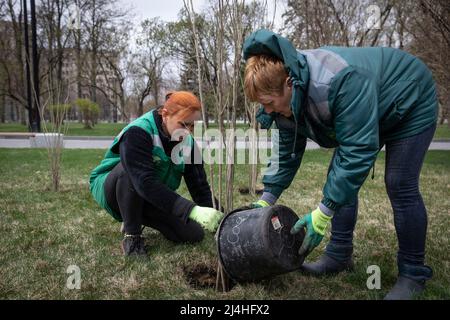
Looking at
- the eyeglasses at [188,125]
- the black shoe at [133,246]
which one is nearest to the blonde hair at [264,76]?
the eyeglasses at [188,125]

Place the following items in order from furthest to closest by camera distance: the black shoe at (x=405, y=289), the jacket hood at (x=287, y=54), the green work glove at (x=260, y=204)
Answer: the green work glove at (x=260, y=204) < the black shoe at (x=405, y=289) < the jacket hood at (x=287, y=54)

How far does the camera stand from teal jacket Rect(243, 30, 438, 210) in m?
1.42

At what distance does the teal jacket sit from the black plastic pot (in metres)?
0.27

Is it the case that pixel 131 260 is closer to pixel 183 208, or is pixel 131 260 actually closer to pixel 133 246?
pixel 133 246

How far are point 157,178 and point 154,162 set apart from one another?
0.24 meters

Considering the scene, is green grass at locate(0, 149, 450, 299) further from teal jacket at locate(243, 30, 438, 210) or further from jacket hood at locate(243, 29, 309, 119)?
jacket hood at locate(243, 29, 309, 119)

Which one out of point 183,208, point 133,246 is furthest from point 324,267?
point 133,246

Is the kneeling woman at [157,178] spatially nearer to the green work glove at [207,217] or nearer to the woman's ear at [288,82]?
the green work glove at [207,217]

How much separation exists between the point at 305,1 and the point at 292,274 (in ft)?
26.9

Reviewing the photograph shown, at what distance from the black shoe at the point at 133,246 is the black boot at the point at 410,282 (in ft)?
4.58

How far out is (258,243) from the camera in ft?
5.39

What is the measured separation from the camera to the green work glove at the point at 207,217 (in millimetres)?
1860
